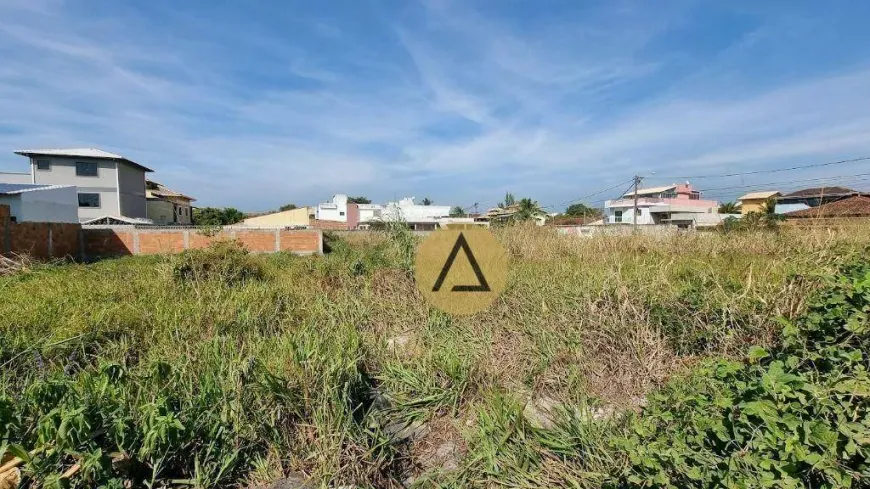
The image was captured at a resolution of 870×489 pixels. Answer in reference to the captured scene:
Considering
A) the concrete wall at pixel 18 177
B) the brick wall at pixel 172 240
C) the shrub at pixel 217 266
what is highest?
the concrete wall at pixel 18 177

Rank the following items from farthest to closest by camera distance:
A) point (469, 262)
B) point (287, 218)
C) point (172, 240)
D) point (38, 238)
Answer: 1. point (287, 218)
2. point (172, 240)
3. point (38, 238)
4. point (469, 262)

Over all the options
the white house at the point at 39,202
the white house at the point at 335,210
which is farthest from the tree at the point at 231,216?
the white house at the point at 39,202

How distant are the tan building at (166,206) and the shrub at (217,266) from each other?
28241 mm

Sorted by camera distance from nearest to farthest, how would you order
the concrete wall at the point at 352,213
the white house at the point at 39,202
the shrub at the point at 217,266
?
the shrub at the point at 217,266 → the white house at the point at 39,202 → the concrete wall at the point at 352,213

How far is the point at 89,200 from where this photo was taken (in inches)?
972

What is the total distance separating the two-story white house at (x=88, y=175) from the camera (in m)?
24.1

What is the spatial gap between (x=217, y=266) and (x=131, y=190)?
27.5 m

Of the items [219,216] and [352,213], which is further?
[352,213]

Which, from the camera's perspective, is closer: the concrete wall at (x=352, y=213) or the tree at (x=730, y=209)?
the tree at (x=730, y=209)

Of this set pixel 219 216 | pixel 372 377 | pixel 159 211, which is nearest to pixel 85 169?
pixel 159 211

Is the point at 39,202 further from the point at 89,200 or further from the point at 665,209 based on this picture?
the point at 665,209

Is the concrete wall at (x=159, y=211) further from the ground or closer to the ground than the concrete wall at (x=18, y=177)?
closer to the ground

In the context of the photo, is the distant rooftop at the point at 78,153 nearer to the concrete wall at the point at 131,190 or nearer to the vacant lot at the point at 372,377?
the concrete wall at the point at 131,190

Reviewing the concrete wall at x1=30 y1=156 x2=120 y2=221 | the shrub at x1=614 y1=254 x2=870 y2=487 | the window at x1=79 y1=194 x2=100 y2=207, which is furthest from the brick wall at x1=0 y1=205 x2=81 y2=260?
the window at x1=79 y1=194 x2=100 y2=207
